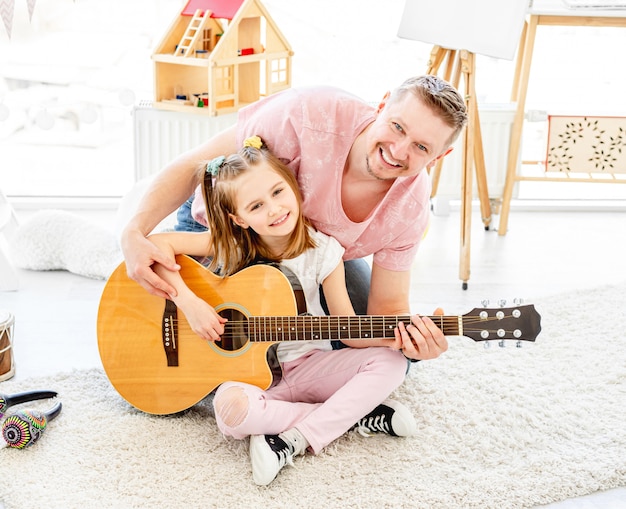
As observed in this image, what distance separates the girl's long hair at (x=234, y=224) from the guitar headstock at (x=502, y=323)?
41cm

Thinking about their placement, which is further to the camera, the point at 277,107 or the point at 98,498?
the point at 277,107

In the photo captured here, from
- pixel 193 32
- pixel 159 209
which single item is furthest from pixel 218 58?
pixel 159 209

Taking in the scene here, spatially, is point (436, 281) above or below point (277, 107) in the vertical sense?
below

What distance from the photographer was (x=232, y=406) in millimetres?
1750

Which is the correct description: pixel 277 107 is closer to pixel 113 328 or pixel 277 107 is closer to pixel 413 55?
pixel 113 328

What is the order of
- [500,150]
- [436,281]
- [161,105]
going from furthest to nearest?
[500,150] < [161,105] < [436,281]

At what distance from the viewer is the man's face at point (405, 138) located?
165 cm

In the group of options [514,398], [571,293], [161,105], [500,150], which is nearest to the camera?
[514,398]

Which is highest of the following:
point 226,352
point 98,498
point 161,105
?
point 161,105

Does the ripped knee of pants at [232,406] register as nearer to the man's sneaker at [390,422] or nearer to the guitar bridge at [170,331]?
the guitar bridge at [170,331]

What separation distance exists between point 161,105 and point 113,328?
131 cm

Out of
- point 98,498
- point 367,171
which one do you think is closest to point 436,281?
point 367,171

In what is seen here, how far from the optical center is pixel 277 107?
186 cm

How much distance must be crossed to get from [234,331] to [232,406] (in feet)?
0.53
